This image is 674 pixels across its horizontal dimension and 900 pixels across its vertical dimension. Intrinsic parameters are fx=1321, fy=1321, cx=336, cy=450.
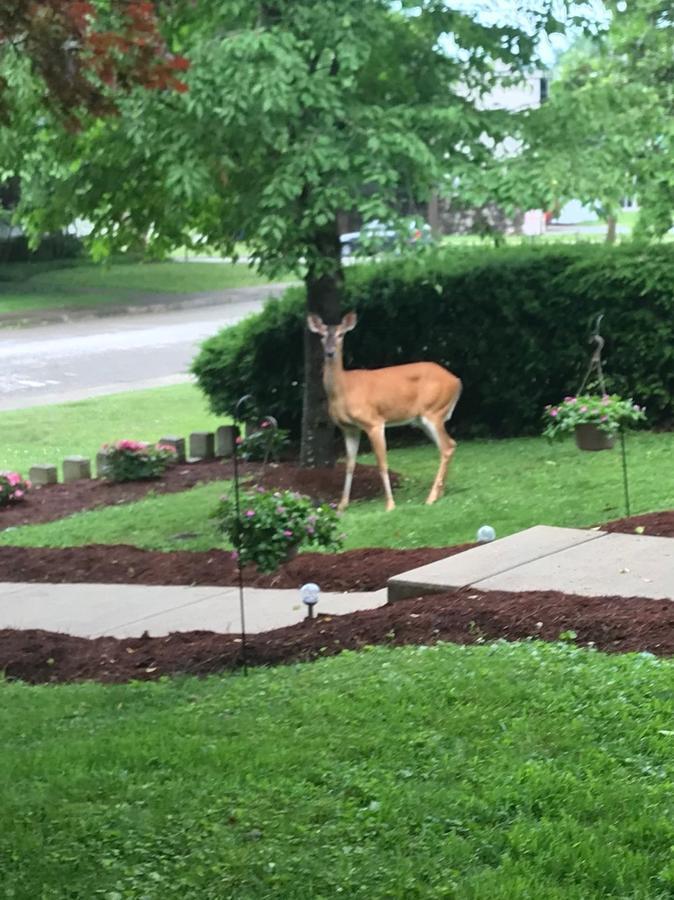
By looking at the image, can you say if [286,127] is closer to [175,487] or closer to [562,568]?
[175,487]

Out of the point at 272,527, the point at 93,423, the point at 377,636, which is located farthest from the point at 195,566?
the point at 93,423

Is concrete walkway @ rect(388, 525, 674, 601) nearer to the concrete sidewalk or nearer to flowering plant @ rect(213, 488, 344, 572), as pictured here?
the concrete sidewalk

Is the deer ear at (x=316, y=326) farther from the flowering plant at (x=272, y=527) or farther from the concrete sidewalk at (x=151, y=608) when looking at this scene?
the concrete sidewalk at (x=151, y=608)

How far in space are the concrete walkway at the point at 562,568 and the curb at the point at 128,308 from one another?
23.6 metres

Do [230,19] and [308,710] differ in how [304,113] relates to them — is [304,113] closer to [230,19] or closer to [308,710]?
[230,19]

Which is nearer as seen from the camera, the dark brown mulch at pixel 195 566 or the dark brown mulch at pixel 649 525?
the dark brown mulch at pixel 649 525

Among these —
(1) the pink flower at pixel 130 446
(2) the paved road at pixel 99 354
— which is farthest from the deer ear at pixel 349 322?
(2) the paved road at pixel 99 354

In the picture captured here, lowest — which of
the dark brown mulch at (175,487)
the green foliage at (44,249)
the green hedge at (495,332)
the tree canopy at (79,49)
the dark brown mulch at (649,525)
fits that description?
the dark brown mulch at (175,487)

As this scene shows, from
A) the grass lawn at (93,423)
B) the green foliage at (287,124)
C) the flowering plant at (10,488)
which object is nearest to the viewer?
the green foliage at (287,124)

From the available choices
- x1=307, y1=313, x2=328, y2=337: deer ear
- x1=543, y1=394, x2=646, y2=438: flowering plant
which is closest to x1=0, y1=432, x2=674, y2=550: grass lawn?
x1=543, y1=394, x2=646, y2=438: flowering plant

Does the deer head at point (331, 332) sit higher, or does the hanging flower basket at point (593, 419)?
the deer head at point (331, 332)

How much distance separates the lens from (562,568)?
6.98 m

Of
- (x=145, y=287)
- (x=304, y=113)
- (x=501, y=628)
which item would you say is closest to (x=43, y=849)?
(x=501, y=628)

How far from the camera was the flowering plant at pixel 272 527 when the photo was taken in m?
8.65
